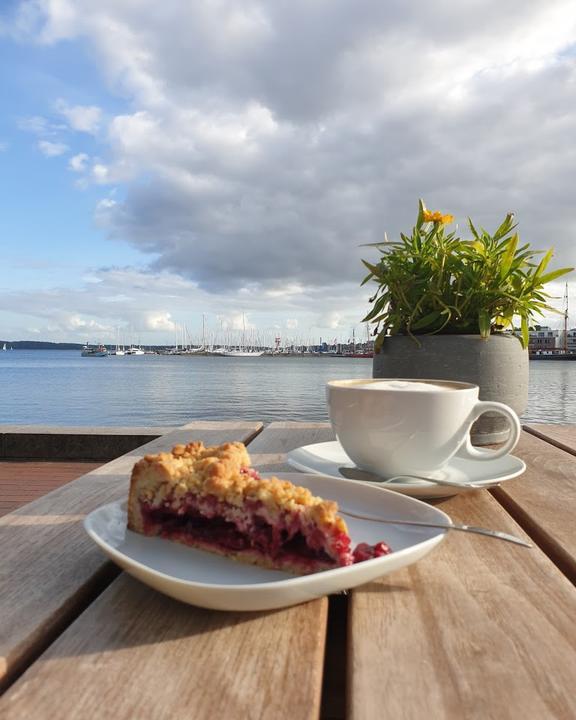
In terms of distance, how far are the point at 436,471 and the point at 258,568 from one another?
656mm

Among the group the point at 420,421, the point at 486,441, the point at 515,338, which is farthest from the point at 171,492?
the point at 515,338

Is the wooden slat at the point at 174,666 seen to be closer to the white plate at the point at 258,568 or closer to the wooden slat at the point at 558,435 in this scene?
the white plate at the point at 258,568

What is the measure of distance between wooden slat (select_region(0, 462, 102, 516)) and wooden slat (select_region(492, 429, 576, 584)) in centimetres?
256

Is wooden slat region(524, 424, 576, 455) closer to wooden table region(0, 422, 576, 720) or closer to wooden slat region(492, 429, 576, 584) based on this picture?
wooden slat region(492, 429, 576, 584)

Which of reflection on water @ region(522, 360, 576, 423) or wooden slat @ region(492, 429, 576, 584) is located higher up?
wooden slat @ region(492, 429, 576, 584)

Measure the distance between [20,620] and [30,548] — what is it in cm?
23

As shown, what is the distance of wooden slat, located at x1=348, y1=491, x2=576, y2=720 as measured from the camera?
502 mm

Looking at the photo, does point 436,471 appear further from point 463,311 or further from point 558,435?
point 558,435

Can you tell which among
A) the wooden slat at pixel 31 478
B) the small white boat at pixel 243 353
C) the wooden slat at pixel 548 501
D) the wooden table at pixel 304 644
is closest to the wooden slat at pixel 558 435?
the wooden slat at pixel 548 501

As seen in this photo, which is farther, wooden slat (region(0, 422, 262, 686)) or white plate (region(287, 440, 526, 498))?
white plate (region(287, 440, 526, 498))

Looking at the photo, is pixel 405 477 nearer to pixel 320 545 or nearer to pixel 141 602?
pixel 320 545

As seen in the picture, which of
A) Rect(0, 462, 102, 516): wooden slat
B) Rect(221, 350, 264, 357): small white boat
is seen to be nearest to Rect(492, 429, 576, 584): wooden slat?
Rect(0, 462, 102, 516): wooden slat

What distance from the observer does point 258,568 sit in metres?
0.72

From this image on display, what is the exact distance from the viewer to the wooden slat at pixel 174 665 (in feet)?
1.61
